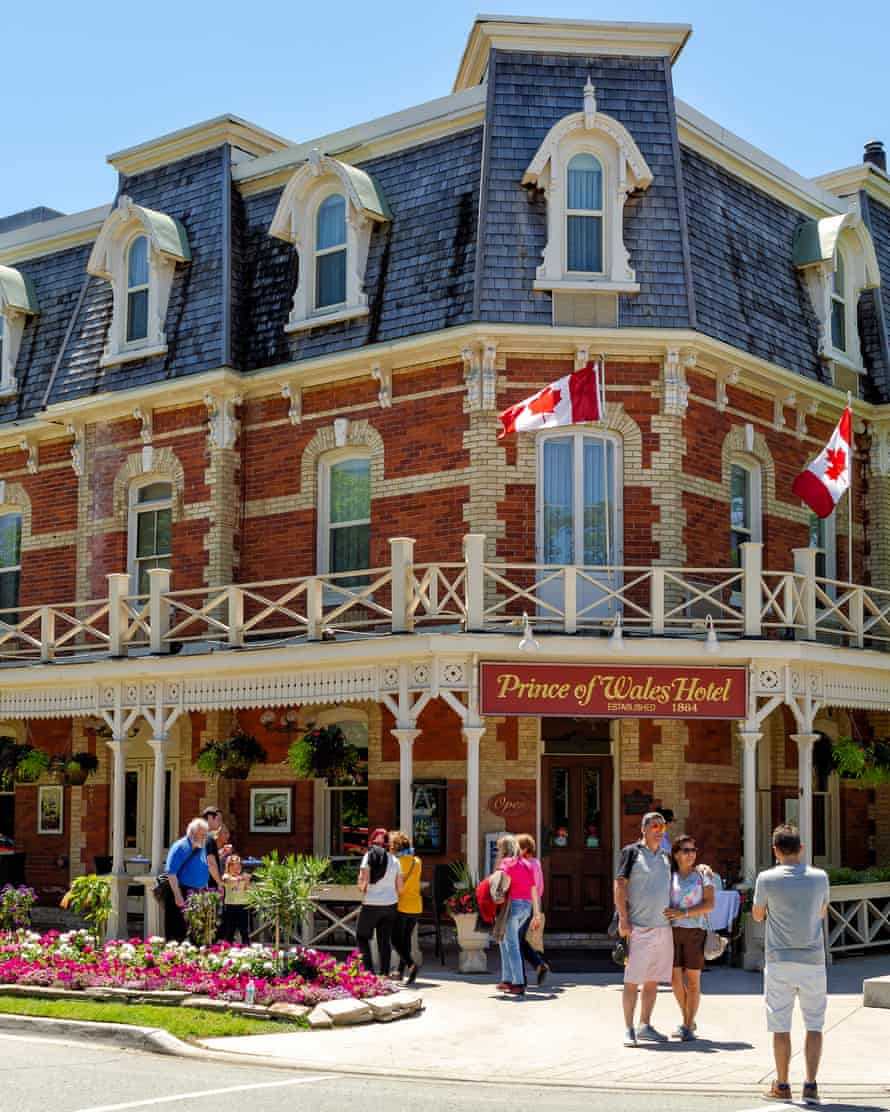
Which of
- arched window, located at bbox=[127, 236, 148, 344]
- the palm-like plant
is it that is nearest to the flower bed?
the palm-like plant

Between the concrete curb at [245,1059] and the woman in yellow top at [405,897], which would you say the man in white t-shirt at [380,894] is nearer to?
the woman in yellow top at [405,897]

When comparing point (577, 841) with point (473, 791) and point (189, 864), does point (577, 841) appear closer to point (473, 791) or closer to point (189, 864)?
point (473, 791)

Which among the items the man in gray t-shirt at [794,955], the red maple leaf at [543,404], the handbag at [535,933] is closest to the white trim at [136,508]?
the red maple leaf at [543,404]

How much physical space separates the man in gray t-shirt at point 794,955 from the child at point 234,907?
322 inches

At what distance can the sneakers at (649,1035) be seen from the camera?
12.8 m

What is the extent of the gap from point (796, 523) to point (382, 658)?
7.67 m

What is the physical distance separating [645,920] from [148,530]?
13.3 m

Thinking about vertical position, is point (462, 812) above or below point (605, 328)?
below

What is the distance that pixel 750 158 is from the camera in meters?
23.3

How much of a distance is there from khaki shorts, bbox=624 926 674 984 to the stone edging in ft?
8.21

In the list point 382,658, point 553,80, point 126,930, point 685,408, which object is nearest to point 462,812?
point 382,658

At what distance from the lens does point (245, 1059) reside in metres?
12.1

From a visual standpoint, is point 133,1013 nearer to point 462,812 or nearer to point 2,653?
point 462,812

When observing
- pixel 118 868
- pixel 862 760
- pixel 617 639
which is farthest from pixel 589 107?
pixel 118 868
